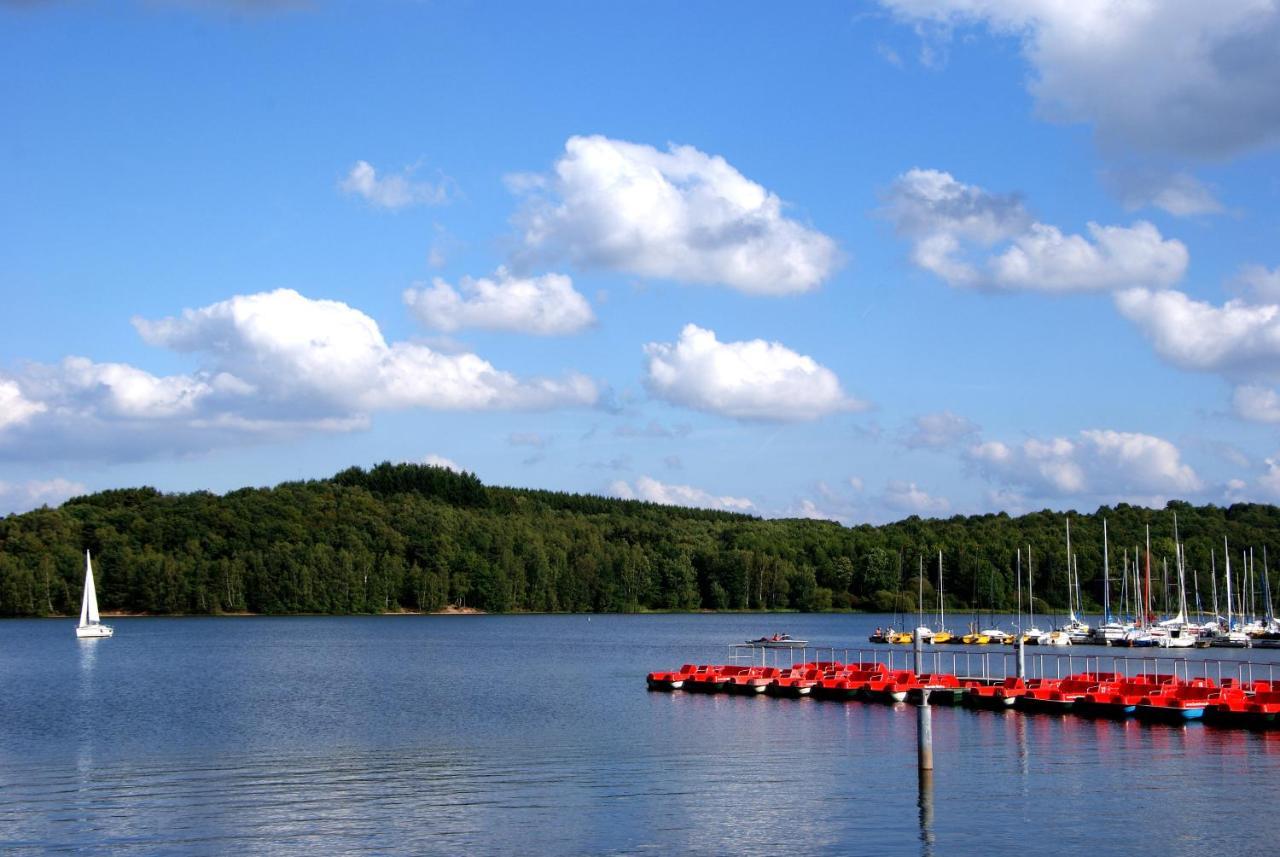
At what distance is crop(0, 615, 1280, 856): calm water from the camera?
35.7 metres

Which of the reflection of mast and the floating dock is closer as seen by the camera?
the reflection of mast

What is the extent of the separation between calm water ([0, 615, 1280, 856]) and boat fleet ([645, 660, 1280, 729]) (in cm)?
169

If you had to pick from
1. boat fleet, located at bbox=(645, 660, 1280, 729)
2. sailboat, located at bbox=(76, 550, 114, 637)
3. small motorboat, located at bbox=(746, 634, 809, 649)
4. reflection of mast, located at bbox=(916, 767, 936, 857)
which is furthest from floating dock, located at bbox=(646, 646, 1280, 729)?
sailboat, located at bbox=(76, 550, 114, 637)

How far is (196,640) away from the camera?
136m

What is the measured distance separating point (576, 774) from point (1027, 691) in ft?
87.5

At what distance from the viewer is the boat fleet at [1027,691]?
58062 mm

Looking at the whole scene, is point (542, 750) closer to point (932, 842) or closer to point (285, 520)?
point (932, 842)

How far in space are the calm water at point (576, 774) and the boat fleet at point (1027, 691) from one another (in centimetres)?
169

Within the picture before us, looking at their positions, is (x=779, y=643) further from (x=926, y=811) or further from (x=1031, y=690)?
(x=926, y=811)

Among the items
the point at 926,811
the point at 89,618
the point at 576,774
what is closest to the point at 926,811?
the point at 926,811

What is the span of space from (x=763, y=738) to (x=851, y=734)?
139 inches

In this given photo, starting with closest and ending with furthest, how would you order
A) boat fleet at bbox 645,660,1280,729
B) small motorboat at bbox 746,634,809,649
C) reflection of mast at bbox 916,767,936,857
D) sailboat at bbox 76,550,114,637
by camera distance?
reflection of mast at bbox 916,767,936,857, boat fleet at bbox 645,660,1280,729, small motorboat at bbox 746,634,809,649, sailboat at bbox 76,550,114,637

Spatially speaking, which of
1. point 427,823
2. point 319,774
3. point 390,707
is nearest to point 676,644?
point 390,707

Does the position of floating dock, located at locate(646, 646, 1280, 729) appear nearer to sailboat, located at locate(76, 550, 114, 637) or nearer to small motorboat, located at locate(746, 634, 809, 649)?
small motorboat, located at locate(746, 634, 809, 649)
